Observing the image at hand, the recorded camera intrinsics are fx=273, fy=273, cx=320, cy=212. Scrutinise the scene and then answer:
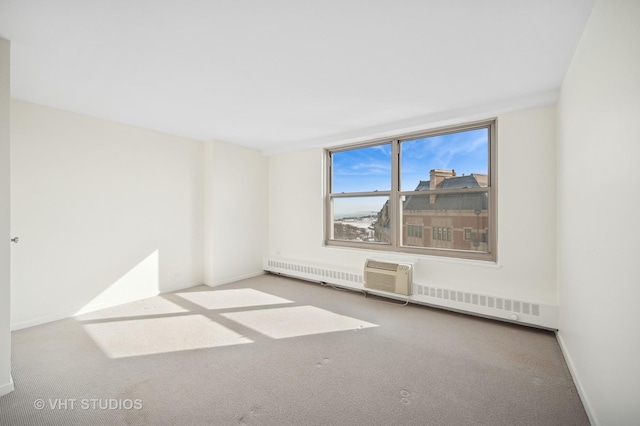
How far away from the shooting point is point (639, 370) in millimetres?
1077

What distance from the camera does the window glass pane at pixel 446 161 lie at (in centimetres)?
344

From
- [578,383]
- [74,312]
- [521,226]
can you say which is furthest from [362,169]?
[74,312]

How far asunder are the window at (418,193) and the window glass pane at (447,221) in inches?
0.4

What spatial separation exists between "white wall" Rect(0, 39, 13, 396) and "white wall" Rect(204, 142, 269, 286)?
2.62 m

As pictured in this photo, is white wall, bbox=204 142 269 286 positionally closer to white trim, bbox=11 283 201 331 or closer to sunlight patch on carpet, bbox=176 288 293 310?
sunlight patch on carpet, bbox=176 288 293 310

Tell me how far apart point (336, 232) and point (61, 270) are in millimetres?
3683

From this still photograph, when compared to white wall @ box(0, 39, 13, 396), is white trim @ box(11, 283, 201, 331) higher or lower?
lower

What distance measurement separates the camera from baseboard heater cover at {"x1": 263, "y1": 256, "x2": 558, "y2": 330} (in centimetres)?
279

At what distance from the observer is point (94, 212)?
3.42 meters

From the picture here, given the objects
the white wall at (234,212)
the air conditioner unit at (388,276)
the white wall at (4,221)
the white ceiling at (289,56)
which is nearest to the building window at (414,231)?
the air conditioner unit at (388,276)

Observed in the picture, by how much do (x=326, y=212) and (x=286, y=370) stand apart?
2.93 meters

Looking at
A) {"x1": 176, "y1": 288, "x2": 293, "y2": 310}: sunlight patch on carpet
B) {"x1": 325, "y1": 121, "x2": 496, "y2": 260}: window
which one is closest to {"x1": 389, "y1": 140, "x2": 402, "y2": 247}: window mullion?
{"x1": 325, "y1": 121, "x2": 496, "y2": 260}: window

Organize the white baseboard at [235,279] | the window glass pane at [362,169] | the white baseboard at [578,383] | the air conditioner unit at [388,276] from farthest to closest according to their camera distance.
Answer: the white baseboard at [235,279] < the window glass pane at [362,169] < the air conditioner unit at [388,276] < the white baseboard at [578,383]

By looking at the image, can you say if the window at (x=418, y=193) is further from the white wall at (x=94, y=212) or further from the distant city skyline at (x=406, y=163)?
the white wall at (x=94, y=212)
